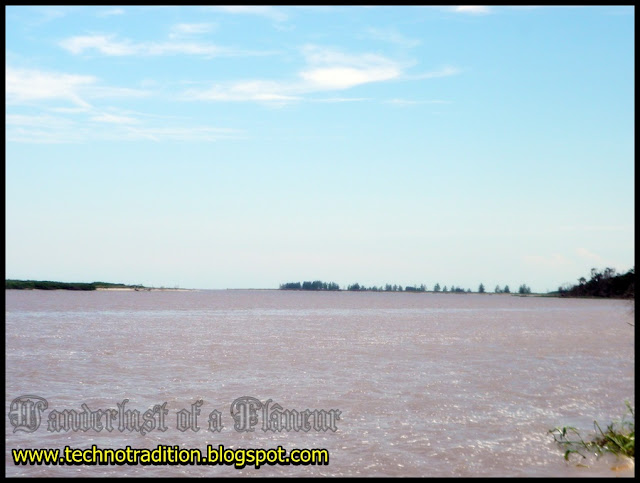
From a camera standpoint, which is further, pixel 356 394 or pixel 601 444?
pixel 356 394

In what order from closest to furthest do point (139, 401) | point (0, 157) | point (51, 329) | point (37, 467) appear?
point (0, 157) < point (37, 467) < point (139, 401) < point (51, 329)

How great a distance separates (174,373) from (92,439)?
8.61m

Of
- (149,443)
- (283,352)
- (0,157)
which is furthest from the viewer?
(283,352)

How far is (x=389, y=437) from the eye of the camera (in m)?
12.6

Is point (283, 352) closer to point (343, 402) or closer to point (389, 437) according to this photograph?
point (343, 402)

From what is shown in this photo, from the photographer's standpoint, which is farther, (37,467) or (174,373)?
(174,373)

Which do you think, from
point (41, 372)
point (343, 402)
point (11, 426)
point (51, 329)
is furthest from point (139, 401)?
point (51, 329)

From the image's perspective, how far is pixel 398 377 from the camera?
20.7 meters

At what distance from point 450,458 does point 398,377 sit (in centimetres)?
938

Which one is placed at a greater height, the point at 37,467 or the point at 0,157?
the point at 0,157

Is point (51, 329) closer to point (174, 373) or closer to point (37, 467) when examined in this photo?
point (174, 373)

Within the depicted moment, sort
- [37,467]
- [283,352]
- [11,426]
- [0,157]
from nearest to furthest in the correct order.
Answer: [0,157]
[37,467]
[11,426]
[283,352]

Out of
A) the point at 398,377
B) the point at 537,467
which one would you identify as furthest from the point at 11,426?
the point at 398,377

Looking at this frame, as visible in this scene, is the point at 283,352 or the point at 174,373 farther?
the point at 283,352
